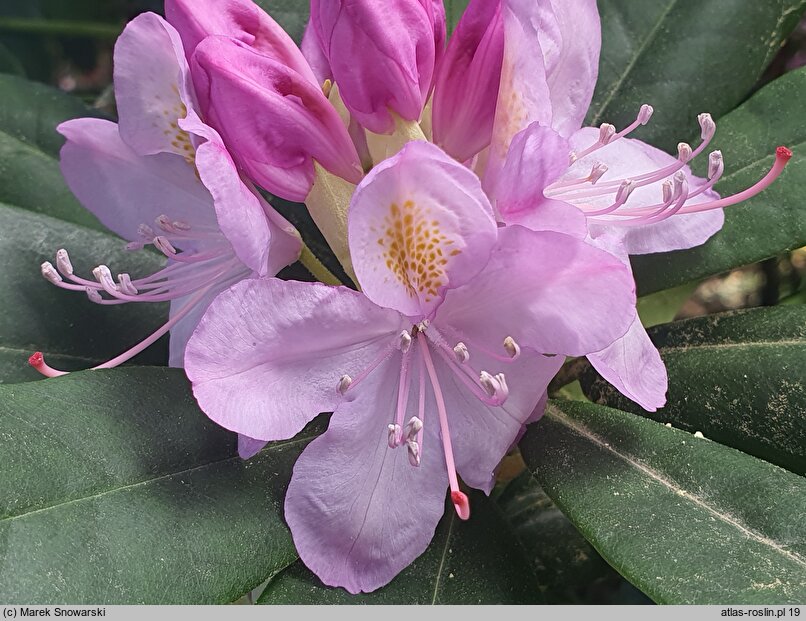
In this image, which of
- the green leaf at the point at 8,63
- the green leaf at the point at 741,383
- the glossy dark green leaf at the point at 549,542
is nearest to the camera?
the green leaf at the point at 741,383

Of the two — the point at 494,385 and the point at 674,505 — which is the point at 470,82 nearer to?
the point at 494,385

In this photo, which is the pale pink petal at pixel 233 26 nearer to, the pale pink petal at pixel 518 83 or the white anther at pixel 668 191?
the pale pink petal at pixel 518 83

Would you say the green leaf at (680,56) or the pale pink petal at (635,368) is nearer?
the pale pink petal at (635,368)

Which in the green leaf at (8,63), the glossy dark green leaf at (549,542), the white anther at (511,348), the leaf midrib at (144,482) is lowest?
the green leaf at (8,63)

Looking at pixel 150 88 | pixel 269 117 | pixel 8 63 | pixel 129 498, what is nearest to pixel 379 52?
pixel 269 117

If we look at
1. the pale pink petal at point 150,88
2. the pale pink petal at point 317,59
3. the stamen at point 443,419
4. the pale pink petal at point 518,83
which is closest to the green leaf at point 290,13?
the pale pink petal at point 317,59

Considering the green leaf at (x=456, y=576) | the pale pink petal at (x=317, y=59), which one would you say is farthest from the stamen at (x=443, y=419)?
the pale pink petal at (x=317, y=59)

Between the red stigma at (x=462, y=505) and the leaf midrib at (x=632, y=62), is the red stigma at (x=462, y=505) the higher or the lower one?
the lower one

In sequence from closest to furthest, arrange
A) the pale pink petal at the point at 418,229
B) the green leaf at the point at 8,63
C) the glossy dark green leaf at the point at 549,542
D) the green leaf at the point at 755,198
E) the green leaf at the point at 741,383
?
the pale pink petal at the point at 418,229, the green leaf at the point at 741,383, the green leaf at the point at 755,198, the glossy dark green leaf at the point at 549,542, the green leaf at the point at 8,63

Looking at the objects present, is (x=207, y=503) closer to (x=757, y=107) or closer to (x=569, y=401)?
(x=569, y=401)
